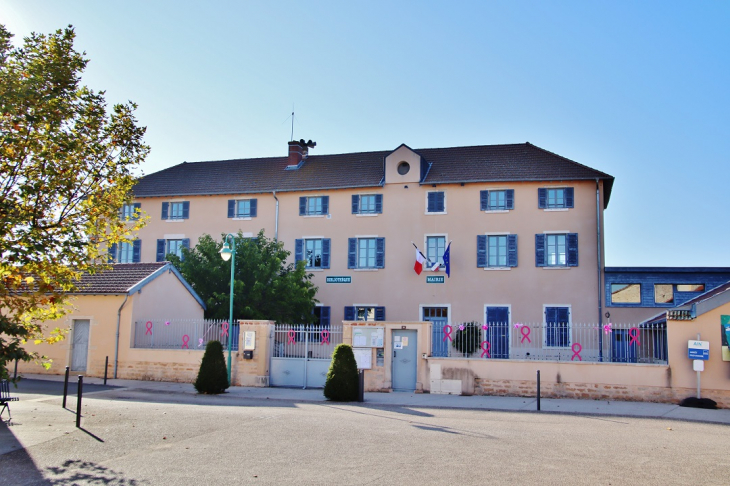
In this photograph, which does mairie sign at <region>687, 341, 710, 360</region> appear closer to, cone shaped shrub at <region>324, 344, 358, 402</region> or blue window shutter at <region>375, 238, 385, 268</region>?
cone shaped shrub at <region>324, 344, 358, 402</region>

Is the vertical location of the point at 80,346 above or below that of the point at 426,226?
below

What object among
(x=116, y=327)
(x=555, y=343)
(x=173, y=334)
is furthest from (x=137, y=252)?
(x=555, y=343)

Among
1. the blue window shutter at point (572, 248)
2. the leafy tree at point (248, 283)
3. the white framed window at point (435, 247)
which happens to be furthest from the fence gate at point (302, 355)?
the blue window shutter at point (572, 248)

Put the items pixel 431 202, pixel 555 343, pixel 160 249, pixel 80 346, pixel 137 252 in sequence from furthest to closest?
pixel 137 252 < pixel 160 249 < pixel 431 202 < pixel 555 343 < pixel 80 346

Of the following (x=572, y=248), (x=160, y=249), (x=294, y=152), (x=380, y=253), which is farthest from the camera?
(x=294, y=152)

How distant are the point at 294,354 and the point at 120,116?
1095cm

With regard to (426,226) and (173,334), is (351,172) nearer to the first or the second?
(426,226)

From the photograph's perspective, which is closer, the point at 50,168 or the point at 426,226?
the point at 50,168

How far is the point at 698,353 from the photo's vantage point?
17078 millimetres

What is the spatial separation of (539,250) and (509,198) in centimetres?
265

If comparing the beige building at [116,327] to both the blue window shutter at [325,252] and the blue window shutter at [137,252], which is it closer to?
the blue window shutter at [325,252]

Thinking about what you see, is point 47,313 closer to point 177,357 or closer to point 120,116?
point 120,116

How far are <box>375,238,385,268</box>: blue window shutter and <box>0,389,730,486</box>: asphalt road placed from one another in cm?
1692

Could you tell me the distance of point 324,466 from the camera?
8.83 metres
